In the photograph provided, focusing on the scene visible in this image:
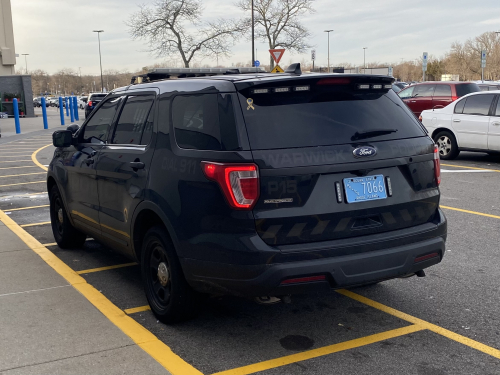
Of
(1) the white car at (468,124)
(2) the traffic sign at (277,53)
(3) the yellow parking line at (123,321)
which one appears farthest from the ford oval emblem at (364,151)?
(2) the traffic sign at (277,53)

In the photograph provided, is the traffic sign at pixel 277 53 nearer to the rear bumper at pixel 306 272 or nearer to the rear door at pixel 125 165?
the rear door at pixel 125 165

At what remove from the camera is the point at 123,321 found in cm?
434

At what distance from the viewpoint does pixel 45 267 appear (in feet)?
19.0

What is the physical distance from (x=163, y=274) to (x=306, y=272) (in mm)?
1205

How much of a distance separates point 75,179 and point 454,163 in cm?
993

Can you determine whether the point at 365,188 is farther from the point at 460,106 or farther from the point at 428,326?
the point at 460,106

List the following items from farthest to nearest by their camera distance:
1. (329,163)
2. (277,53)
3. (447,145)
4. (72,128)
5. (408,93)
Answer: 1. (277,53)
2. (408,93)
3. (447,145)
4. (72,128)
5. (329,163)

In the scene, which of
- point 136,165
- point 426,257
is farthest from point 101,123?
point 426,257

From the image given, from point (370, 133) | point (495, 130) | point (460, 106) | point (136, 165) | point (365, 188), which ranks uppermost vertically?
point (370, 133)

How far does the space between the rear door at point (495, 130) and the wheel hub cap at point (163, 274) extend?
10.2 meters

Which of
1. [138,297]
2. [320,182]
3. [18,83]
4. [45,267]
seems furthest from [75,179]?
[18,83]

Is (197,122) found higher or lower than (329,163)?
higher

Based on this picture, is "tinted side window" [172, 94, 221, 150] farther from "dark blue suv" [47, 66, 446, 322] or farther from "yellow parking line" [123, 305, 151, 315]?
"yellow parking line" [123, 305, 151, 315]

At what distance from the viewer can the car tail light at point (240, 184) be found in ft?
11.4
